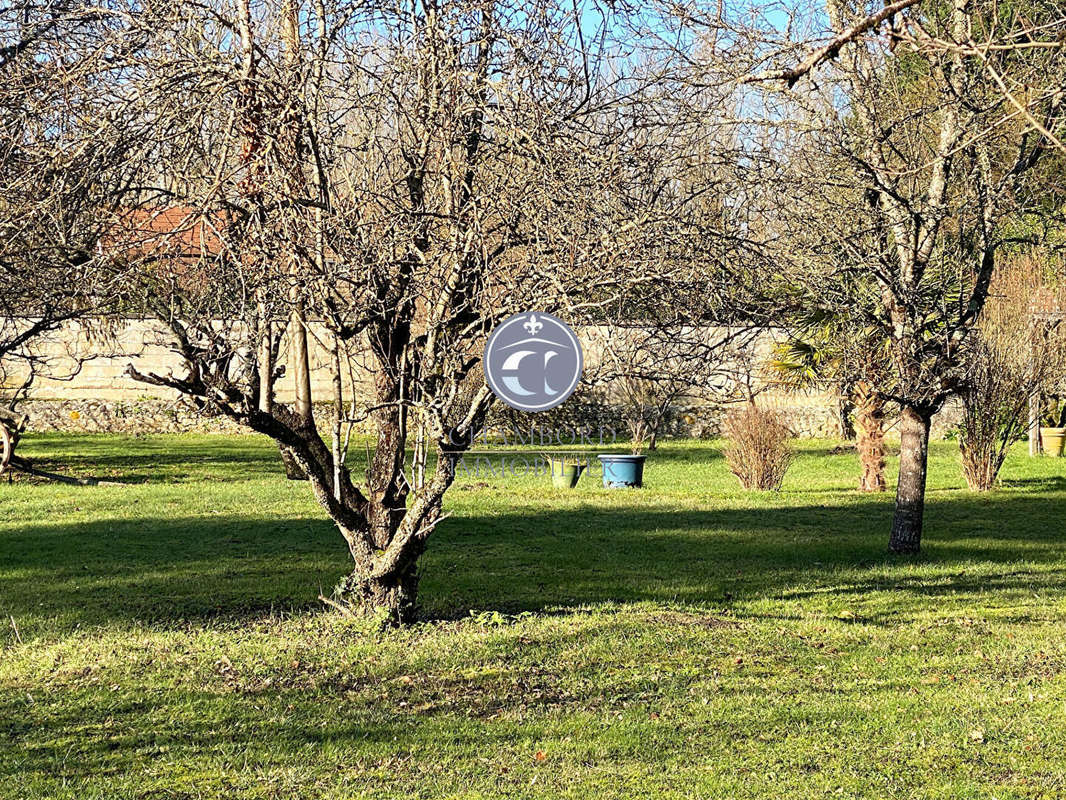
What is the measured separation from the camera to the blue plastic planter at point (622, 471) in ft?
49.3

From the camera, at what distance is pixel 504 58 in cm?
580

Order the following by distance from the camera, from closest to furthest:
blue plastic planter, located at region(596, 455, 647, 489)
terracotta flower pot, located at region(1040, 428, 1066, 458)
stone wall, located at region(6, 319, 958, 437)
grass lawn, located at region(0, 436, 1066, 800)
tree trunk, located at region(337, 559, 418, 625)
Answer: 1. grass lawn, located at region(0, 436, 1066, 800)
2. tree trunk, located at region(337, 559, 418, 625)
3. blue plastic planter, located at region(596, 455, 647, 489)
4. terracotta flower pot, located at region(1040, 428, 1066, 458)
5. stone wall, located at region(6, 319, 958, 437)

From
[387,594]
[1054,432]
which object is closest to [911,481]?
[387,594]

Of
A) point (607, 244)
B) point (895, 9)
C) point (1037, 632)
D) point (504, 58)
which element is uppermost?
point (504, 58)

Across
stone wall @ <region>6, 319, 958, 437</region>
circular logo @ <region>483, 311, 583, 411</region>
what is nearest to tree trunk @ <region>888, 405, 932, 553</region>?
circular logo @ <region>483, 311, 583, 411</region>

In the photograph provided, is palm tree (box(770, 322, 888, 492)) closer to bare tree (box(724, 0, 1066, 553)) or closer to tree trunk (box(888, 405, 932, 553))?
tree trunk (box(888, 405, 932, 553))

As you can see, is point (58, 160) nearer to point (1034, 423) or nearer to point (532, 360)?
point (532, 360)

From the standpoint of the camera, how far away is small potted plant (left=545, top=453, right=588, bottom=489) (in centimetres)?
1548

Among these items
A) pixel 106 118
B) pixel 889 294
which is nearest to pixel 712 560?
pixel 889 294

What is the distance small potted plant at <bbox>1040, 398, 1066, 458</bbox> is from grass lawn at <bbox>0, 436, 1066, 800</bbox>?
28.3 ft

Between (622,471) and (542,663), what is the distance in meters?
9.03

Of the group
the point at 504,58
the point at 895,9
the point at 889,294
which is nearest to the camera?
the point at 895,9

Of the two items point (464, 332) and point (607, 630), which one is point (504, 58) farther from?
point (607, 630)

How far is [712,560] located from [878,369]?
3.45 meters
